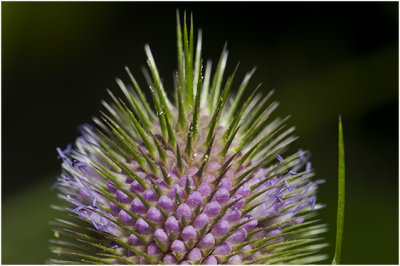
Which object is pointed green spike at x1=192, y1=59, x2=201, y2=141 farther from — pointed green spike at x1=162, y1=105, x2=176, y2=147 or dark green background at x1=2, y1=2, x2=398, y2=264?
dark green background at x1=2, y1=2, x2=398, y2=264

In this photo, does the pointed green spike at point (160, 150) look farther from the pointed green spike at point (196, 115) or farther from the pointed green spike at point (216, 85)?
the pointed green spike at point (216, 85)

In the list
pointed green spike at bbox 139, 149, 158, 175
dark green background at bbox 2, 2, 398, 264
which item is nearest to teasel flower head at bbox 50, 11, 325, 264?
pointed green spike at bbox 139, 149, 158, 175

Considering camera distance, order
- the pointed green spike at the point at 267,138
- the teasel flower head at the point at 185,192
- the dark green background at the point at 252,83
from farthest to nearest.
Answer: the dark green background at the point at 252,83, the pointed green spike at the point at 267,138, the teasel flower head at the point at 185,192

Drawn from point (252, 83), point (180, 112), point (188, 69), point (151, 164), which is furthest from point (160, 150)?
point (252, 83)

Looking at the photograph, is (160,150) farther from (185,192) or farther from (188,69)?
(188,69)

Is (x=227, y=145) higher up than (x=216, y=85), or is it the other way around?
(x=216, y=85)

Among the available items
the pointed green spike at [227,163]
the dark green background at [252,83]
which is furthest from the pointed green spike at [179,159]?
the dark green background at [252,83]
